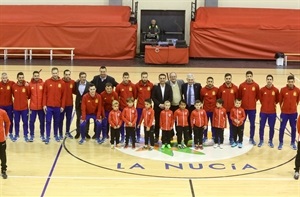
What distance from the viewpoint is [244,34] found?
27.5 metres

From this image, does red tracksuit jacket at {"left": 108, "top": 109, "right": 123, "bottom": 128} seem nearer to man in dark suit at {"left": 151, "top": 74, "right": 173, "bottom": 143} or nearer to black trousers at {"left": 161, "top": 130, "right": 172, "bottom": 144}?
man in dark suit at {"left": 151, "top": 74, "right": 173, "bottom": 143}

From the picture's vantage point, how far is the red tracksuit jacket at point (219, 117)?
525 inches

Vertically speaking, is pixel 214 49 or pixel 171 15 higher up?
pixel 171 15

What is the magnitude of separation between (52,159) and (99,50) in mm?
15432

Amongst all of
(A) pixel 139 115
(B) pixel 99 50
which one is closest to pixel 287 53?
(B) pixel 99 50

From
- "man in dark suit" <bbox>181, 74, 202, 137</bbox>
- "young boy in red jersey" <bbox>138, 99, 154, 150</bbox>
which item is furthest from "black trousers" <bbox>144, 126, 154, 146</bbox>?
"man in dark suit" <bbox>181, 74, 202, 137</bbox>

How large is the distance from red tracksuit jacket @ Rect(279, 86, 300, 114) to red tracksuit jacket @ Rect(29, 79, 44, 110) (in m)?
5.96

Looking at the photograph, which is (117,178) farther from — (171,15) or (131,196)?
(171,15)

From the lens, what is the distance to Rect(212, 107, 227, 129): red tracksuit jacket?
1334cm

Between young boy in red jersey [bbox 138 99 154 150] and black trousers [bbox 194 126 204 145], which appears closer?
young boy in red jersey [bbox 138 99 154 150]

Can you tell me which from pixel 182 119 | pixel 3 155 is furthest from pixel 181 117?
pixel 3 155

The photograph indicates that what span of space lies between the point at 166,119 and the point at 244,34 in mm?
15347

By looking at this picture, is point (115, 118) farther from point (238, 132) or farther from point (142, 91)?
point (238, 132)

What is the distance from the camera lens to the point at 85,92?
13.9 meters
